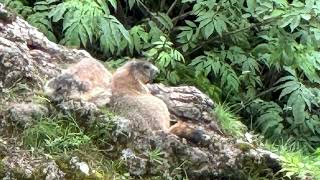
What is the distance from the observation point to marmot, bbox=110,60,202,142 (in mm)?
4586

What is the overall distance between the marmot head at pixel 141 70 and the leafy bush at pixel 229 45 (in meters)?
0.83

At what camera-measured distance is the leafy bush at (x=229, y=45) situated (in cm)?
598

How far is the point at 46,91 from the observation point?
15.2ft

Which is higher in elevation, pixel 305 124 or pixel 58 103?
pixel 58 103

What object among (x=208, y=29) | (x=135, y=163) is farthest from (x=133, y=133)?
(x=208, y=29)

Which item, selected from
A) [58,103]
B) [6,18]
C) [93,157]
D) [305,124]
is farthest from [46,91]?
[305,124]

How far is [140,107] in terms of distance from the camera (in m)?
4.64

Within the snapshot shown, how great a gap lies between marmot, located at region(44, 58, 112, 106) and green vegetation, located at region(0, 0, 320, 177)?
1.02 m

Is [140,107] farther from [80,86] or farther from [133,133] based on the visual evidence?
[80,86]

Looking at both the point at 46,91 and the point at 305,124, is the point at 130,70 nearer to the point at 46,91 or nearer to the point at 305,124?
Result: the point at 46,91

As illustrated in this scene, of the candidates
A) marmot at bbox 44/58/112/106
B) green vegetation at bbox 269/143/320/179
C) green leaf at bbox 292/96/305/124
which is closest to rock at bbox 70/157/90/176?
marmot at bbox 44/58/112/106

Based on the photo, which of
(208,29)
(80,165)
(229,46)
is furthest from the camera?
(229,46)

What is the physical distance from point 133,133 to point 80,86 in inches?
19.7

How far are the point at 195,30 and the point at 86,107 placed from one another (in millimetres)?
2641
